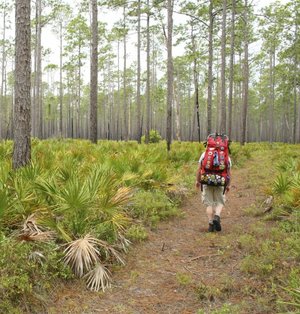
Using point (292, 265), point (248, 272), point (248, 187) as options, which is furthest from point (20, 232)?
point (248, 187)

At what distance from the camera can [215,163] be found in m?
6.50

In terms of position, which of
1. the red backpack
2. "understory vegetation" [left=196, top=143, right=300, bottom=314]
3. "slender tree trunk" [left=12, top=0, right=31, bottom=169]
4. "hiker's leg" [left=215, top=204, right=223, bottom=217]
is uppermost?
"slender tree trunk" [left=12, top=0, right=31, bottom=169]

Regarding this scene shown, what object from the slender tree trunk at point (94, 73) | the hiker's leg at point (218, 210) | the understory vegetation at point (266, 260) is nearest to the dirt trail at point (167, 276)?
the understory vegetation at point (266, 260)

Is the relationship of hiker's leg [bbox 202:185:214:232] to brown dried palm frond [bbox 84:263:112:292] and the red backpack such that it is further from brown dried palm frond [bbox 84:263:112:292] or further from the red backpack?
brown dried palm frond [bbox 84:263:112:292]

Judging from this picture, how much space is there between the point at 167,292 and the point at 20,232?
209cm

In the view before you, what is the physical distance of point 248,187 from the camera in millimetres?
11250

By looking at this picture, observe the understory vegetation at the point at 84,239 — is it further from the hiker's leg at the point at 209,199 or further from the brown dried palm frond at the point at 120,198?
the hiker's leg at the point at 209,199

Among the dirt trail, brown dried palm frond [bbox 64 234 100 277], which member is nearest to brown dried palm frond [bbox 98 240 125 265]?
the dirt trail

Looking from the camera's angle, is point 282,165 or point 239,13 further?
point 239,13

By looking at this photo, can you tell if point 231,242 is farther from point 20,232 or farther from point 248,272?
point 20,232

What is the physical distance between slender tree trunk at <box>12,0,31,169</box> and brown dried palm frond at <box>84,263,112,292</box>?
386cm

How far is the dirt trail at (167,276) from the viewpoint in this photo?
421cm

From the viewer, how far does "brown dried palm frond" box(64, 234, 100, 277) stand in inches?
184

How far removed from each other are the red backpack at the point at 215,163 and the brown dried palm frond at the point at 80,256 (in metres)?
2.68
